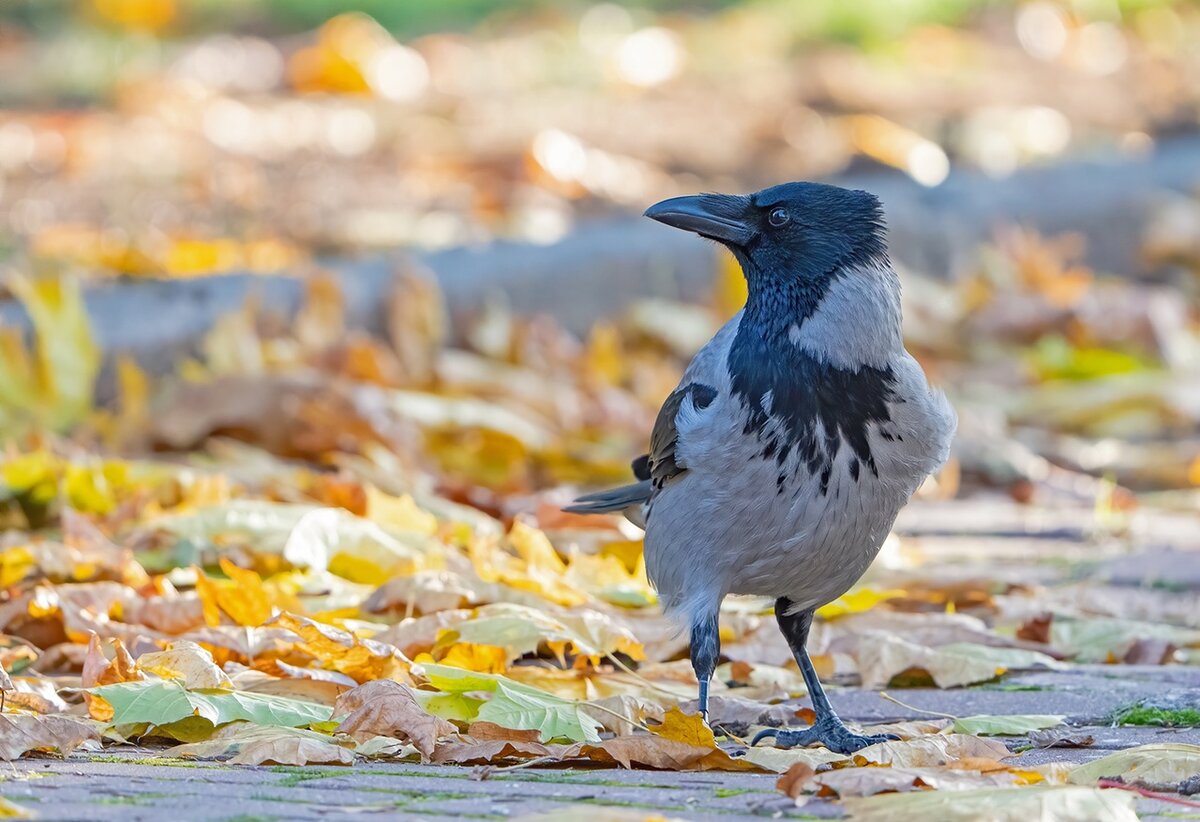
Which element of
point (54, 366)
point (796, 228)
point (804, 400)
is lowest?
point (804, 400)

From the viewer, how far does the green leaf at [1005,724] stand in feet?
10.8

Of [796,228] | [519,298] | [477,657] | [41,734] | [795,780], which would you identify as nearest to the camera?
[795,780]

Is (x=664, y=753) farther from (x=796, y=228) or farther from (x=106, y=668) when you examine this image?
(x=796, y=228)

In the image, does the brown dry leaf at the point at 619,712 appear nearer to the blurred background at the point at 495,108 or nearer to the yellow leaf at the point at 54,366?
the yellow leaf at the point at 54,366

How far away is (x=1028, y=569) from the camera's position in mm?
5031

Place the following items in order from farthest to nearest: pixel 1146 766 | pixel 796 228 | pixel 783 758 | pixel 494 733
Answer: pixel 796 228
pixel 494 733
pixel 783 758
pixel 1146 766

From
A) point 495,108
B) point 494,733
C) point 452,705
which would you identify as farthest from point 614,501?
point 495,108

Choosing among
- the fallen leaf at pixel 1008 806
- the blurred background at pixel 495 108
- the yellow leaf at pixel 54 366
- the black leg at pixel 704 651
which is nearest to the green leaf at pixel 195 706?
the black leg at pixel 704 651

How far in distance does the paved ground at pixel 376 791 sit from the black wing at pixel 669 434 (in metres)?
0.92

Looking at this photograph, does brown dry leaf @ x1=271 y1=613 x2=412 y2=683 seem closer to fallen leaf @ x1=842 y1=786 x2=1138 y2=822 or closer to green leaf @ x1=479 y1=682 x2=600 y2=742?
green leaf @ x1=479 y1=682 x2=600 y2=742

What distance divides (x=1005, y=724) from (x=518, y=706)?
0.87 metres

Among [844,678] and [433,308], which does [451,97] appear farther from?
[844,678]

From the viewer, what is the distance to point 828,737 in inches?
131

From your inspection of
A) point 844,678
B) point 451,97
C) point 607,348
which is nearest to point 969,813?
point 844,678
